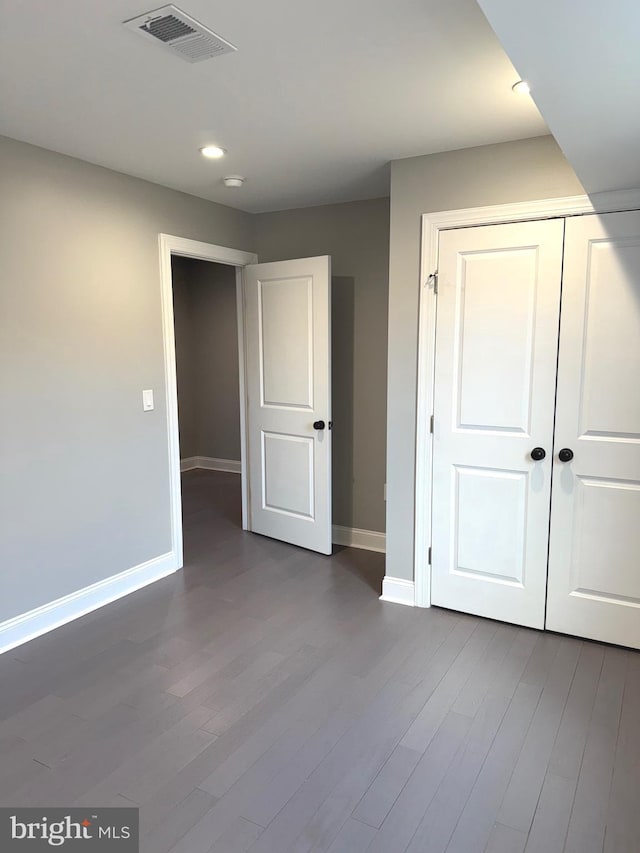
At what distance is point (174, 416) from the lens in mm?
3740

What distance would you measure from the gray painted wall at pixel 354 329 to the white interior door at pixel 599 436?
1.47 m

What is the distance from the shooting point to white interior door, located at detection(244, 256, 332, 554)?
3.89 m

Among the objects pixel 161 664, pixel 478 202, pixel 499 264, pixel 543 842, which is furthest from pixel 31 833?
pixel 478 202

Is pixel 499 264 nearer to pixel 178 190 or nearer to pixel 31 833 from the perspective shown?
pixel 178 190

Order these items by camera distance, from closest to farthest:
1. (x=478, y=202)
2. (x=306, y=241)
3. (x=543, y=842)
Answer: (x=543, y=842) → (x=478, y=202) → (x=306, y=241)

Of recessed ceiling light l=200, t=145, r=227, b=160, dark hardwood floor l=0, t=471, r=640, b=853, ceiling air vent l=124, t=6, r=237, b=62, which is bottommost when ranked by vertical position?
dark hardwood floor l=0, t=471, r=640, b=853

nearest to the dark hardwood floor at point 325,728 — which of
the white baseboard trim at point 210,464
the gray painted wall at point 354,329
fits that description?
the gray painted wall at point 354,329

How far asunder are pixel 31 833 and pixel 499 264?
291 cm

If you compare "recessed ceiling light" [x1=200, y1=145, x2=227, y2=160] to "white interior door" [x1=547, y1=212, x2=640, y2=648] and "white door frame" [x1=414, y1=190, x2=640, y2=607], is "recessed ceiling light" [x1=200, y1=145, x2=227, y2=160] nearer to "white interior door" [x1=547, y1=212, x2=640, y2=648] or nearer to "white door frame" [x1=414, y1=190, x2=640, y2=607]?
"white door frame" [x1=414, y1=190, x2=640, y2=607]

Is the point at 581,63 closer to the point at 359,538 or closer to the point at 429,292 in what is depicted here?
the point at 429,292

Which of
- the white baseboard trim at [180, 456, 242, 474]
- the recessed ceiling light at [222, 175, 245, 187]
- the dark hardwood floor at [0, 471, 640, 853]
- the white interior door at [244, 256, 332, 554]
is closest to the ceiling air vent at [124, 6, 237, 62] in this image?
the recessed ceiling light at [222, 175, 245, 187]

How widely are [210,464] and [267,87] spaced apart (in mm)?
5051

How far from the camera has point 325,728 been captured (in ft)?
7.34

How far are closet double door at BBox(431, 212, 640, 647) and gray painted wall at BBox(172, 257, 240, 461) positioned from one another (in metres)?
3.75
